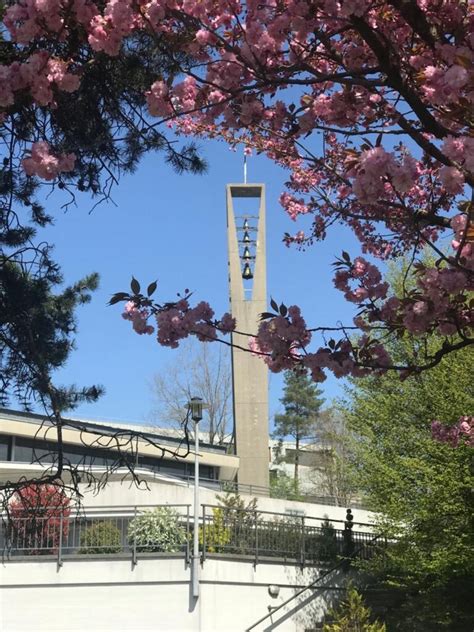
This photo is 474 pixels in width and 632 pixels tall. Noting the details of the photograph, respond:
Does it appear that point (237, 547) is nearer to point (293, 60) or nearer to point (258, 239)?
point (293, 60)

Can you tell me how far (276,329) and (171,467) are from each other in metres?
23.8

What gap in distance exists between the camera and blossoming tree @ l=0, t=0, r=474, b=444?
3.37 meters

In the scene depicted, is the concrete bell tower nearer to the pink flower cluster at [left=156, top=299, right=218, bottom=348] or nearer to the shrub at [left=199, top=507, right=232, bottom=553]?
the shrub at [left=199, top=507, right=232, bottom=553]

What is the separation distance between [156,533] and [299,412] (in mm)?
40735

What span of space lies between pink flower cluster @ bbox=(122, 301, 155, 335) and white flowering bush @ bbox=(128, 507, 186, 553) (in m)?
10.2

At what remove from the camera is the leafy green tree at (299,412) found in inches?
2099

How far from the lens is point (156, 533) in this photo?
45.9ft

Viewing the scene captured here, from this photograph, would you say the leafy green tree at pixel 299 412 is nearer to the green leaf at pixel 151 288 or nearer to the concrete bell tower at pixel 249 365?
the concrete bell tower at pixel 249 365

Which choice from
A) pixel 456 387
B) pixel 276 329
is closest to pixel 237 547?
pixel 456 387

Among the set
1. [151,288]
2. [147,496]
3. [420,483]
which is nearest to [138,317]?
[151,288]

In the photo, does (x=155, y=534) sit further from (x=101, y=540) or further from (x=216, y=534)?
(x=216, y=534)

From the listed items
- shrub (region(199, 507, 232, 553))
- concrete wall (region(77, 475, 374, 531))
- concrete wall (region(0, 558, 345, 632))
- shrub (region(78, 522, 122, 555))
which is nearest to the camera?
concrete wall (region(0, 558, 345, 632))

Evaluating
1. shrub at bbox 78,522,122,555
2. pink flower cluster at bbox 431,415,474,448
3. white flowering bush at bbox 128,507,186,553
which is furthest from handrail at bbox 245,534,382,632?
pink flower cluster at bbox 431,415,474,448

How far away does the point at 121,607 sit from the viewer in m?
13.3
